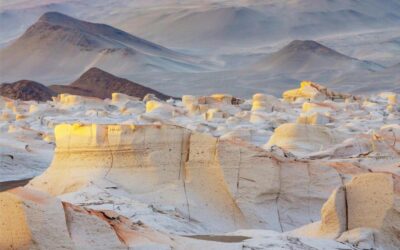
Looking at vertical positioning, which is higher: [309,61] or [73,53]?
[309,61]

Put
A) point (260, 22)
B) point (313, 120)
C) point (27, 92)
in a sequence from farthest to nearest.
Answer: point (260, 22) < point (27, 92) < point (313, 120)

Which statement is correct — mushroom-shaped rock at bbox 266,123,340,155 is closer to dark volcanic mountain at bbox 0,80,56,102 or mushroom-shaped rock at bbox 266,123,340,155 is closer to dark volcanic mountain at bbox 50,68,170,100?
dark volcanic mountain at bbox 0,80,56,102

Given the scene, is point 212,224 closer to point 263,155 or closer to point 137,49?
point 263,155

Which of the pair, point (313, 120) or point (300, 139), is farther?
point (313, 120)

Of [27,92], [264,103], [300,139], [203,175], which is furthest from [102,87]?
[203,175]

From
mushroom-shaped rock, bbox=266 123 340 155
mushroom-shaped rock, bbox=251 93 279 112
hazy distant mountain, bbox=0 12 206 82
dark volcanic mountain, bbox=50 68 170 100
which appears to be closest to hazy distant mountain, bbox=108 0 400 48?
hazy distant mountain, bbox=0 12 206 82

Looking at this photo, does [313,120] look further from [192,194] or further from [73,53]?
[73,53]

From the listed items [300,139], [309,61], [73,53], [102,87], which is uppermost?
[309,61]
